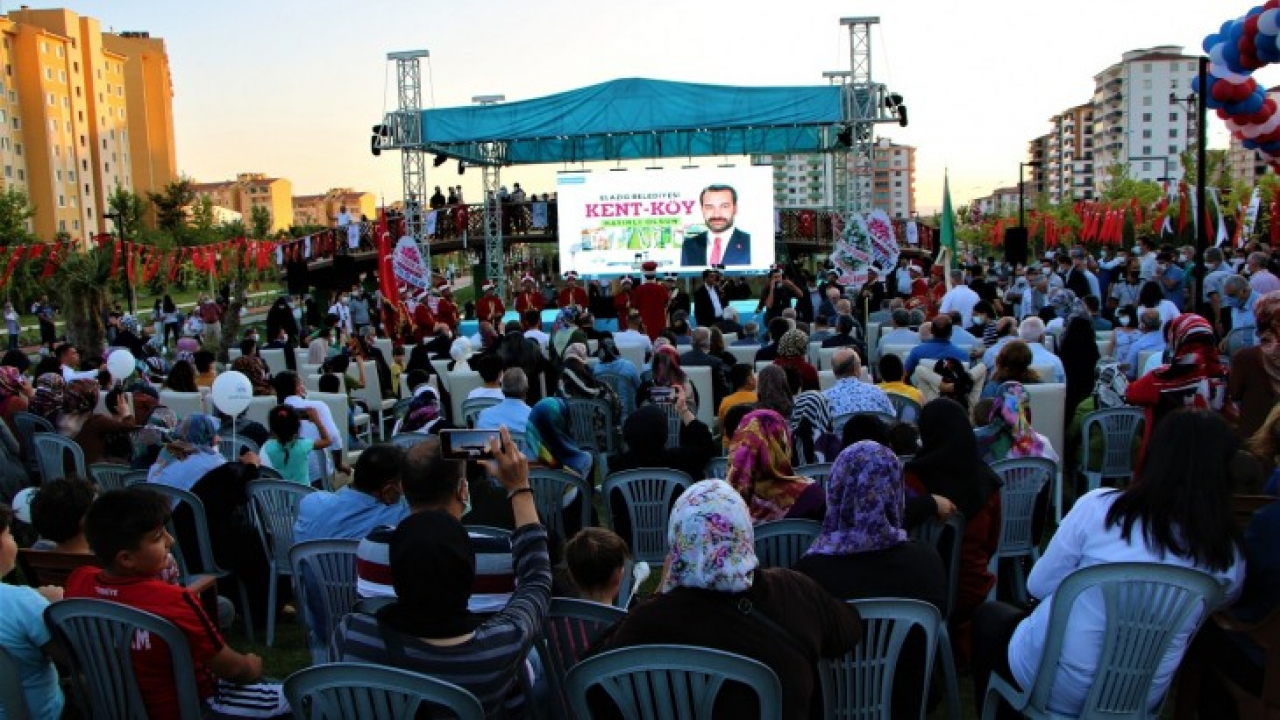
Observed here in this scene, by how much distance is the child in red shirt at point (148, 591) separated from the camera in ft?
9.75

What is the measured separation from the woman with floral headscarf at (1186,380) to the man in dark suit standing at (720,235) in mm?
17981

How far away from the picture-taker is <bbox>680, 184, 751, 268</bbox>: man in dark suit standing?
78.9 ft

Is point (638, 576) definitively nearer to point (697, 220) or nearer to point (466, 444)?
point (466, 444)

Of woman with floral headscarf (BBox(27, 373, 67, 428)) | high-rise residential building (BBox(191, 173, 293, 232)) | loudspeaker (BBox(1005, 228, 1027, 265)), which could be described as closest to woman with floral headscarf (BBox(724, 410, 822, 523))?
woman with floral headscarf (BBox(27, 373, 67, 428))

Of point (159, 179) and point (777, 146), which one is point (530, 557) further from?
point (159, 179)

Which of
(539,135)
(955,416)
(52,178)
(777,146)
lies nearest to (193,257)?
(539,135)

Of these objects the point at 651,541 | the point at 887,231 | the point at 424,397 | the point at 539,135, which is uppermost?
the point at 539,135

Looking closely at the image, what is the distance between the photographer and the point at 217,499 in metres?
5.16

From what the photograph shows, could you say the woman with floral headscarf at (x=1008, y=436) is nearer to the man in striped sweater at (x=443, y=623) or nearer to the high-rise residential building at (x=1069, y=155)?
the man in striped sweater at (x=443, y=623)

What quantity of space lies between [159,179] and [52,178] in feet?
64.6

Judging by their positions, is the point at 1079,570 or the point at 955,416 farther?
the point at 955,416

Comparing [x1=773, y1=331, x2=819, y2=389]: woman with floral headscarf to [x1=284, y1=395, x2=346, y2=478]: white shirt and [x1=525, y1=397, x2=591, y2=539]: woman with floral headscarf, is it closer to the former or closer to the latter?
[x1=525, y1=397, x2=591, y2=539]: woman with floral headscarf

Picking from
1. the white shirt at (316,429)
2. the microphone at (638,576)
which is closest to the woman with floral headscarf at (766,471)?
the microphone at (638,576)

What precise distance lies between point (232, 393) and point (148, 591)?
3.39 meters
